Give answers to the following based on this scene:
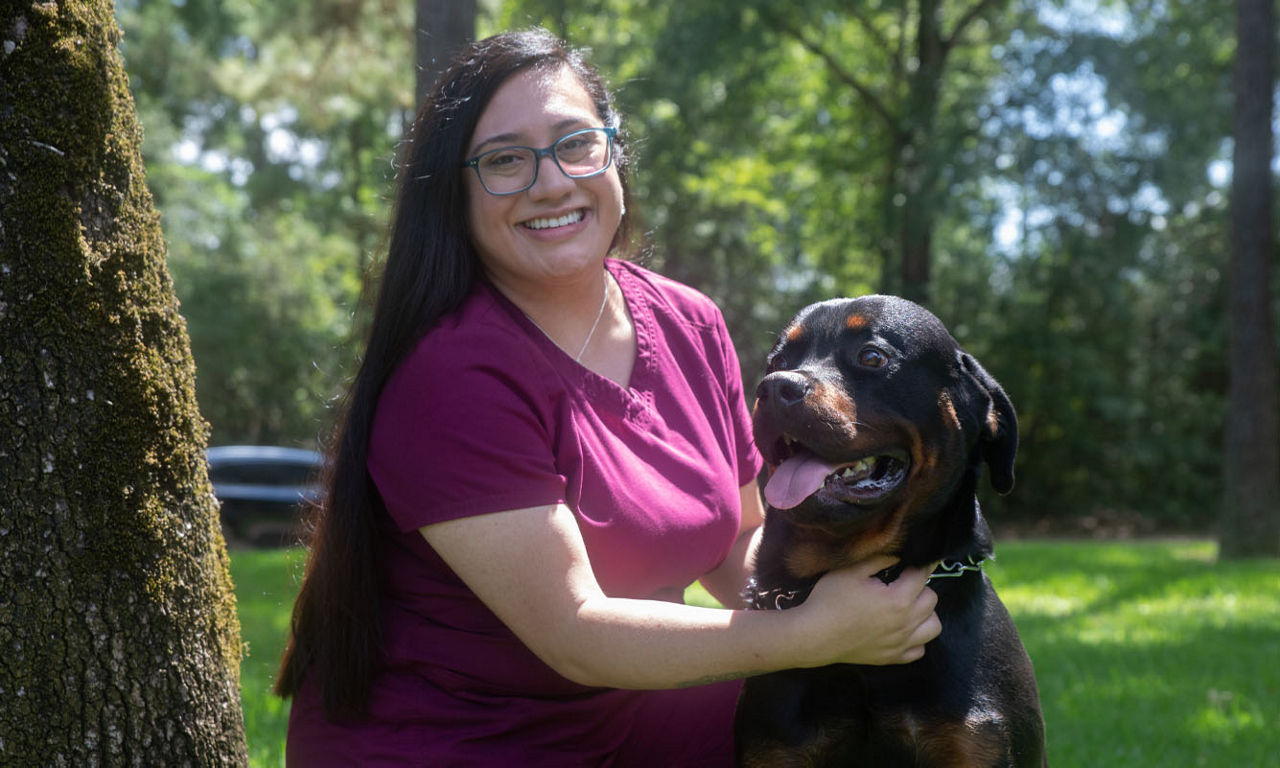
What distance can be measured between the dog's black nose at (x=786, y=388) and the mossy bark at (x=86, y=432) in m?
1.18

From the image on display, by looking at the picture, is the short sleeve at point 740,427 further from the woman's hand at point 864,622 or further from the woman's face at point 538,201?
the woman's hand at point 864,622

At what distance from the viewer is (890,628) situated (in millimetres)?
2105

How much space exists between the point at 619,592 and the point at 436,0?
4.40 m

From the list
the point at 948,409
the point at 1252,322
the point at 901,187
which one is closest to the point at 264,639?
the point at 948,409

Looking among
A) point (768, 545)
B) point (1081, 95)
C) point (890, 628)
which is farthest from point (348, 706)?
point (1081, 95)

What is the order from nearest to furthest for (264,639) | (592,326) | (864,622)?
(864,622)
(592,326)
(264,639)

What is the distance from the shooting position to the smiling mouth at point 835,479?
2156 millimetres

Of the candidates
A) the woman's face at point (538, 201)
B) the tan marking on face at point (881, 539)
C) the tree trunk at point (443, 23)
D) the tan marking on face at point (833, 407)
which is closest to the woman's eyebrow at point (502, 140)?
the woman's face at point (538, 201)

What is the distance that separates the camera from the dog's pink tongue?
2.16 meters

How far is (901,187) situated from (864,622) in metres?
13.6

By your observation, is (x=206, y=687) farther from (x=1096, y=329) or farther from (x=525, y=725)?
(x=1096, y=329)

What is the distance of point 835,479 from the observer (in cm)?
218

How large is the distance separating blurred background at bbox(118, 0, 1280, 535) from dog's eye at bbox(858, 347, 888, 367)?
1041 centimetres

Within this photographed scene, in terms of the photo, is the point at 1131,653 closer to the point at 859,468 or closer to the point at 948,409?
the point at 948,409
